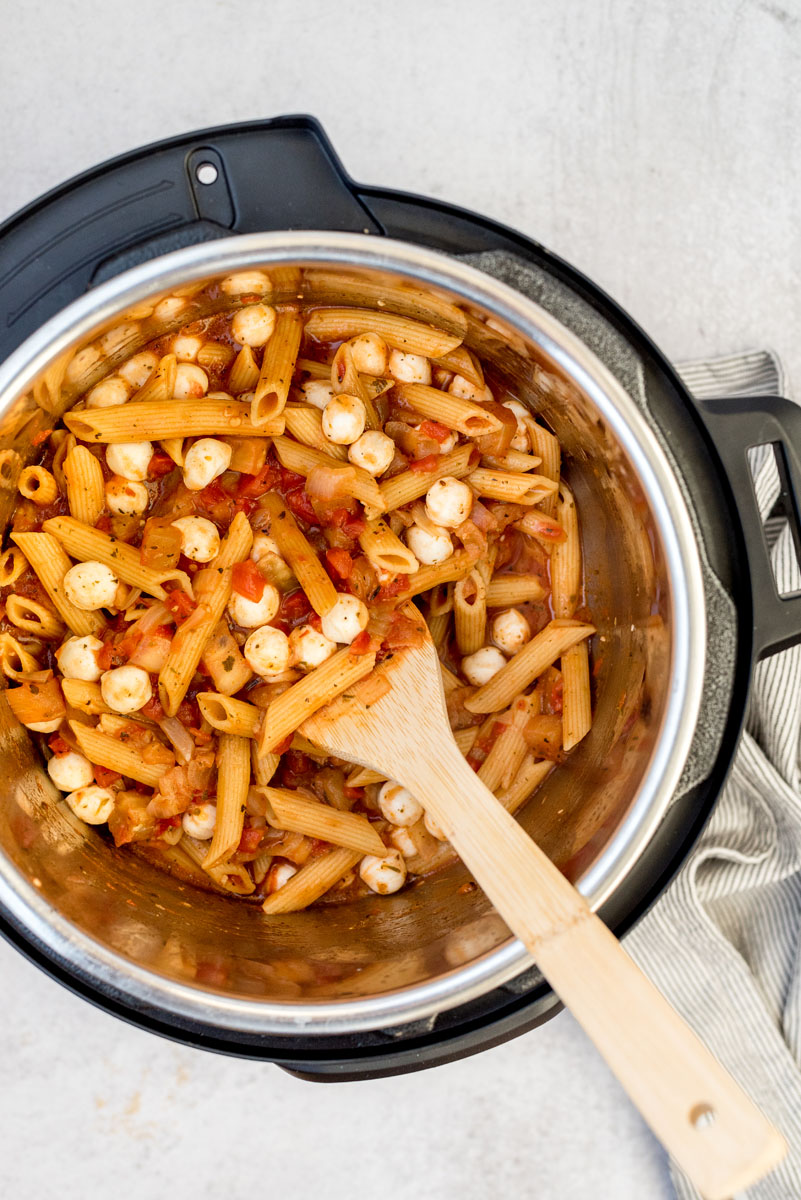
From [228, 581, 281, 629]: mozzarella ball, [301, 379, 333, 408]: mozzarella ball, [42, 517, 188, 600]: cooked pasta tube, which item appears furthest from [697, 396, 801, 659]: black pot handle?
[42, 517, 188, 600]: cooked pasta tube

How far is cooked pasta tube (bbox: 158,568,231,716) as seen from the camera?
128 centimetres

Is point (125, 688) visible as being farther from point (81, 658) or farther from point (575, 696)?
point (575, 696)

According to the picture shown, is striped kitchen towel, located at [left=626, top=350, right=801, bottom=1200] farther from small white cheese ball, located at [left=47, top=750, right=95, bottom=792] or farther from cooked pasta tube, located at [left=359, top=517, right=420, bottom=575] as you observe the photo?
small white cheese ball, located at [left=47, top=750, right=95, bottom=792]

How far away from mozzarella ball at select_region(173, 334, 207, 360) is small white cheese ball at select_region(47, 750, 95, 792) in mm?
576

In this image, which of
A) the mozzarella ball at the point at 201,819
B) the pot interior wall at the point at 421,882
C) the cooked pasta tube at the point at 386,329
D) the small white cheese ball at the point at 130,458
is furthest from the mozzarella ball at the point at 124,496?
the mozzarella ball at the point at 201,819

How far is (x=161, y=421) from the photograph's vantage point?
1.25 metres

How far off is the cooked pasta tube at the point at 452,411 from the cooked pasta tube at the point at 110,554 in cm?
40

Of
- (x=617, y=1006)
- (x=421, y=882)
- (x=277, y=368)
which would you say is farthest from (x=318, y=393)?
(x=617, y=1006)

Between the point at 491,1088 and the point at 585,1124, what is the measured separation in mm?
177

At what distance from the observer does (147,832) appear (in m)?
1.38

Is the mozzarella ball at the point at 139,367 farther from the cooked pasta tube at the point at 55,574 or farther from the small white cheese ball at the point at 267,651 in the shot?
the small white cheese ball at the point at 267,651

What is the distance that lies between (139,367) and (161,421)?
111mm

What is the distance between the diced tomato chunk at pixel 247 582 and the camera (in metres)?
1.30

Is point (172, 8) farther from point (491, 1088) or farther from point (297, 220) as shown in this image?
point (491, 1088)
